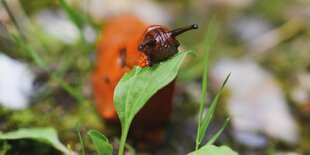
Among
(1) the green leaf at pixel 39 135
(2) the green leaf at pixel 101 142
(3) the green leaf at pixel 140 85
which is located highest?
(3) the green leaf at pixel 140 85

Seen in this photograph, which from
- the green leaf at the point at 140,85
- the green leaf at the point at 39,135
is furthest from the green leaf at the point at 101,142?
the green leaf at the point at 39,135

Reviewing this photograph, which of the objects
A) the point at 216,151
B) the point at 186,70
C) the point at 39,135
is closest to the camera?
the point at 216,151

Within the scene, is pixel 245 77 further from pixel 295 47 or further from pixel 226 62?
pixel 295 47

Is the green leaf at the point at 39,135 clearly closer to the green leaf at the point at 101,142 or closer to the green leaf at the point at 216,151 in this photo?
the green leaf at the point at 101,142

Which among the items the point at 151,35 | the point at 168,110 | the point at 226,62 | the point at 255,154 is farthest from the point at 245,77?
the point at 151,35

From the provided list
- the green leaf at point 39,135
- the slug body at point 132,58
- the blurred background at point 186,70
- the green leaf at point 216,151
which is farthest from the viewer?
the blurred background at point 186,70

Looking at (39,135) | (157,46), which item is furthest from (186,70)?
(39,135)

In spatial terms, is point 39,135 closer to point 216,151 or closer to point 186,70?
point 216,151
